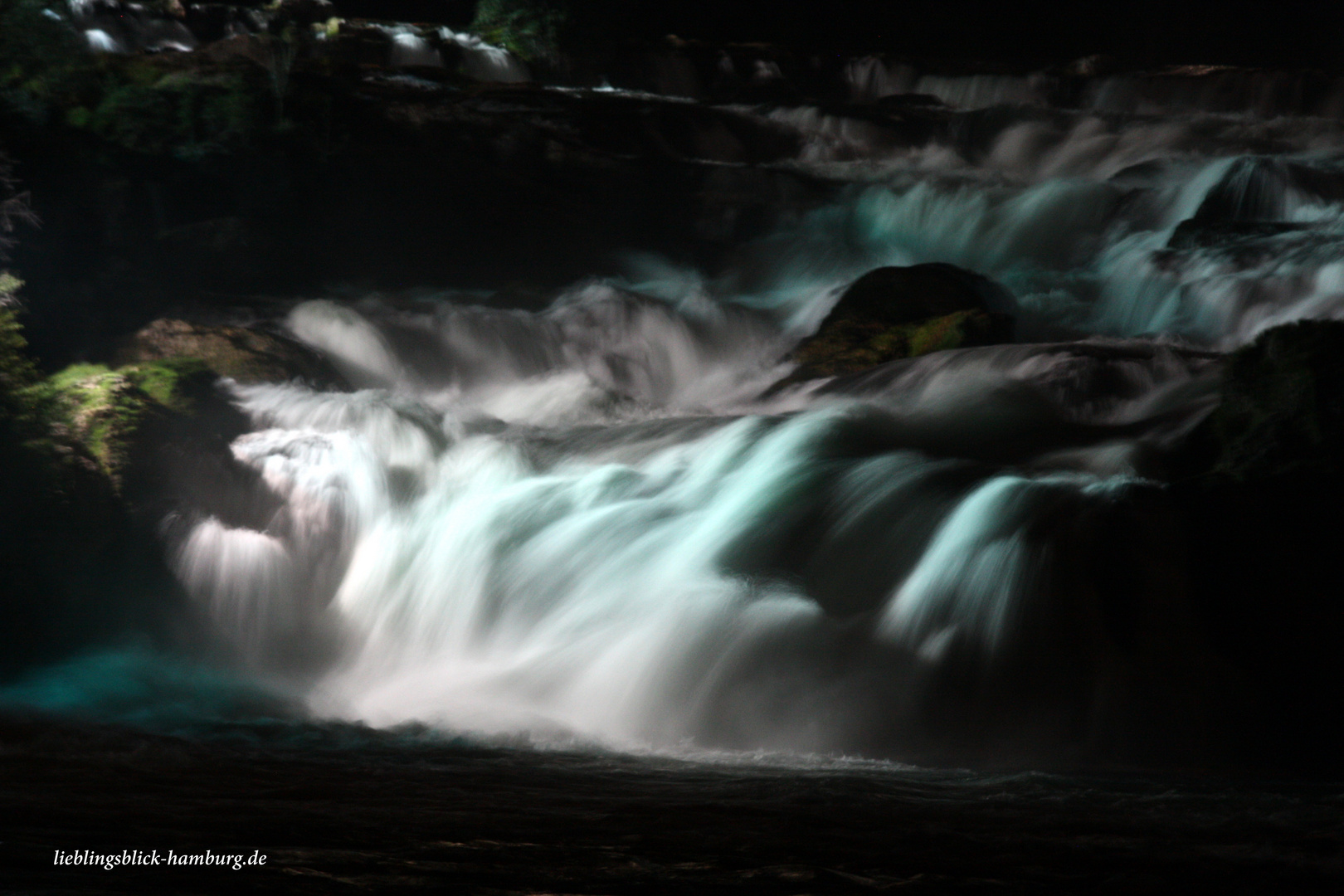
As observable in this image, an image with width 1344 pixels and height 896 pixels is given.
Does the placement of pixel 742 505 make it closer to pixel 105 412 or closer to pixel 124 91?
pixel 105 412

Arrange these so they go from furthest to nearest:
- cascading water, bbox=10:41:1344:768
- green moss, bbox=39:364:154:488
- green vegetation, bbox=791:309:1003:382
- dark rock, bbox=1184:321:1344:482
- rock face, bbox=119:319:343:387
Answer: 1. green vegetation, bbox=791:309:1003:382
2. rock face, bbox=119:319:343:387
3. green moss, bbox=39:364:154:488
4. dark rock, bbox=1184:321:1344:482
5. cascading water, bbox=10:41:1344:768

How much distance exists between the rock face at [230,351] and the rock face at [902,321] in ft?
16.2

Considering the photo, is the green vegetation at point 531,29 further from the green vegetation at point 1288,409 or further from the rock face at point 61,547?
the green vegetation at point 1288,409

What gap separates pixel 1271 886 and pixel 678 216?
13833 mm

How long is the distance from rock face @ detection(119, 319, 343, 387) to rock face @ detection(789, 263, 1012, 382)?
4.95m

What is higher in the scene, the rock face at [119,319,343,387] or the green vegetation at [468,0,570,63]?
the green vegetation at [468,0,570,63]

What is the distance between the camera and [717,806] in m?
3.51

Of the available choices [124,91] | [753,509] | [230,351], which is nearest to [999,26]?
[124,91]

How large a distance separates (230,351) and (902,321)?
6.65 m

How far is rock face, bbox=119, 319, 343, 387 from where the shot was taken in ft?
30.9

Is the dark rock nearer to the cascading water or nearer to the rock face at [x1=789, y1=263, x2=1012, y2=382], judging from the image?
the cascading water

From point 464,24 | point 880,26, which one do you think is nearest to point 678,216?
point 464,24

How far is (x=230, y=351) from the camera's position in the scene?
9.58 metres

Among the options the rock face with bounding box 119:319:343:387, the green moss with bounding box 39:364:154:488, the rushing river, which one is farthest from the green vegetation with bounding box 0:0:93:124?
the green moss with bounding box 39:364:154:488
